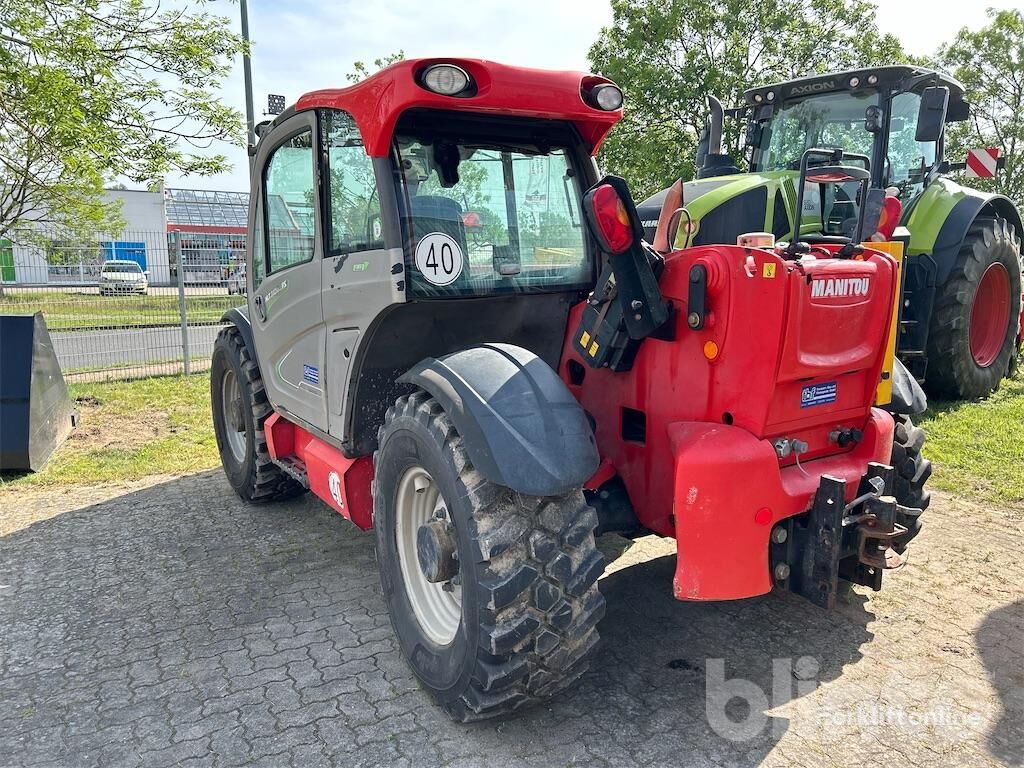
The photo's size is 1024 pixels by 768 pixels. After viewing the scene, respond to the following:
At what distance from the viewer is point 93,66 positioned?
22.4ft

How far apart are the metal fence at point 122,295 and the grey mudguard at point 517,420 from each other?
851cm

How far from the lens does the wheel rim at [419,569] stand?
3039 mm

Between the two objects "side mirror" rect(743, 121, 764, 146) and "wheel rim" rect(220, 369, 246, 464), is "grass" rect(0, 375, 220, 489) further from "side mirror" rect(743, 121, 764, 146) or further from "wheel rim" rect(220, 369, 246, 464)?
"side mirror" rect(743, 121, 764, 146)

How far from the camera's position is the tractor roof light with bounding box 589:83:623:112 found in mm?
3297

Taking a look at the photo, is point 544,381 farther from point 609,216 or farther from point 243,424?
point 243,424

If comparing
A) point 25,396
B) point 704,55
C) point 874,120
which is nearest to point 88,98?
point 25,396

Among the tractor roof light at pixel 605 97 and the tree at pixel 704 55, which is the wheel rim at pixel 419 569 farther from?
the tree at pixel 704 55

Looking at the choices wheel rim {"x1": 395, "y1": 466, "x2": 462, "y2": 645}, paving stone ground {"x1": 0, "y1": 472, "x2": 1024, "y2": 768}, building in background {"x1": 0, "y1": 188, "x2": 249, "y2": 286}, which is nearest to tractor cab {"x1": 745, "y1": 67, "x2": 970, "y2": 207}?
paving stone ground {"x1": 0, "y1": 472, "x2": 1024, "y2": 768}

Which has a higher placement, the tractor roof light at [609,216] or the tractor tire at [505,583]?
the tractor roof light at [609,216]

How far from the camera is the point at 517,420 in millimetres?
2604

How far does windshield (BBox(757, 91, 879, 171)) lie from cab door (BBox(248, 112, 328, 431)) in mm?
5285

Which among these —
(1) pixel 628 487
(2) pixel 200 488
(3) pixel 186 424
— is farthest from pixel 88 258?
(1) pixel 628 487

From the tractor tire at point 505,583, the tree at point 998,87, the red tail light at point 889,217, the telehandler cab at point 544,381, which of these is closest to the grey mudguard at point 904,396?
the telehandler cab at point 544,381

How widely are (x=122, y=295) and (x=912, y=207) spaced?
9812 millimetres
